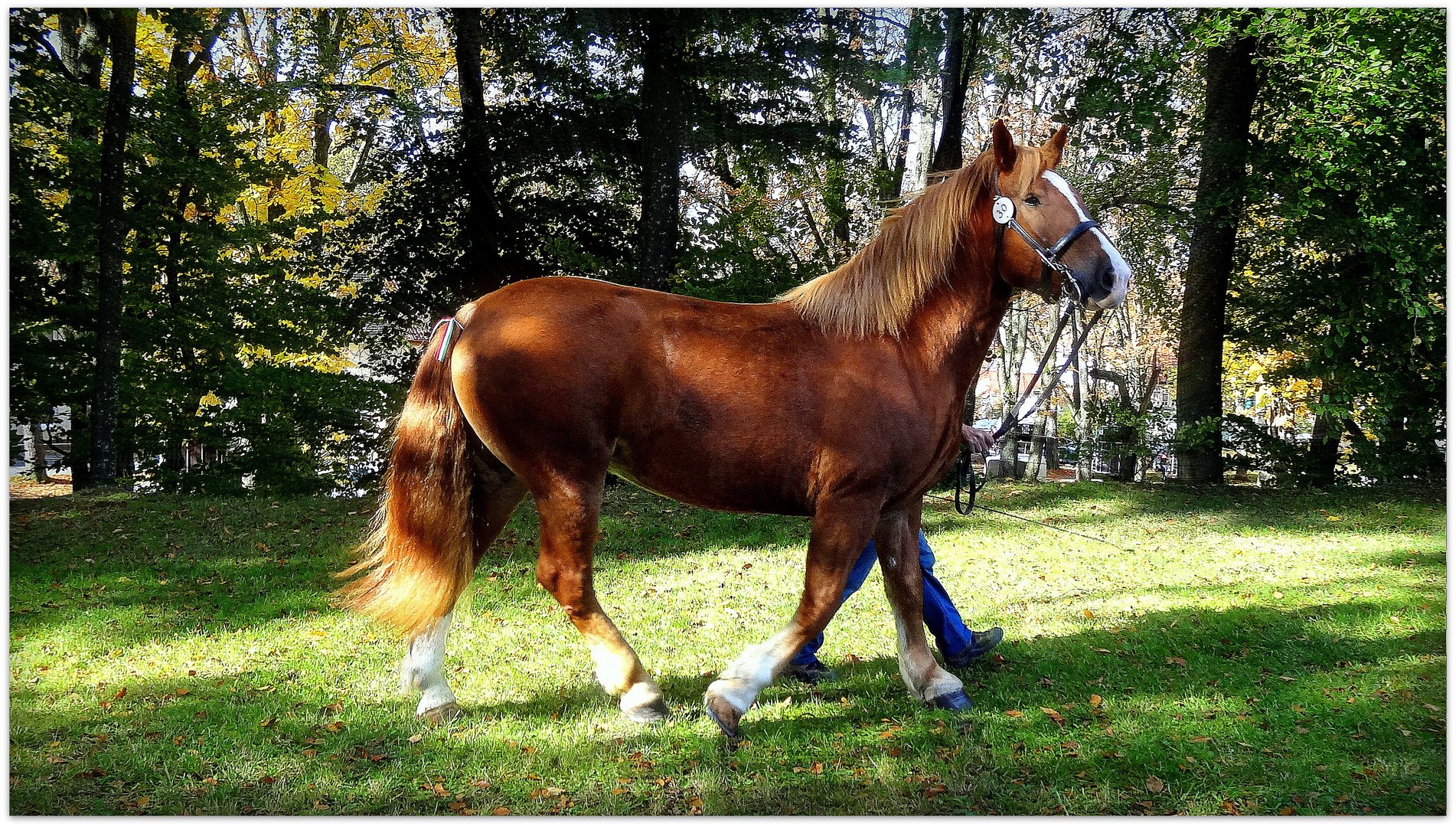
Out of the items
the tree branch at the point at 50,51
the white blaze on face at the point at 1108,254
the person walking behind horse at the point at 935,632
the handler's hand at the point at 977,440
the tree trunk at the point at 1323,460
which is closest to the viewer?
the white blaze on face at the point at 1108,254

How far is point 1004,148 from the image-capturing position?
12.4 ft

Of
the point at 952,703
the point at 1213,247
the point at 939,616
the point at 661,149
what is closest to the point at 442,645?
the point at 952,703

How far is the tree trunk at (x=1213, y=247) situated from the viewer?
1185 cm

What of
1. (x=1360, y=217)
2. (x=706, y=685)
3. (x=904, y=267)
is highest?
(x=1360, y=217)

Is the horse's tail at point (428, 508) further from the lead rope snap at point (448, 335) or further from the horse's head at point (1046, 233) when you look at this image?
the horse's head at point (1046, 233)

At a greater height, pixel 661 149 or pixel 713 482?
pixel 661 149

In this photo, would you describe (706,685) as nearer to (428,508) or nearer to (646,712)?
(646,712)

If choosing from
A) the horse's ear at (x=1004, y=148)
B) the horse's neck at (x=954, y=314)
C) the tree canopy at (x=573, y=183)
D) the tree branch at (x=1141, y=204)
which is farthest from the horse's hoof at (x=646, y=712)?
the tree branch at (x=1141, y=204)

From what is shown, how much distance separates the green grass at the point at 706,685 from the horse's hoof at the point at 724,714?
0.10m

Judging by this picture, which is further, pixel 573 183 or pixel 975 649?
pixel 573 183

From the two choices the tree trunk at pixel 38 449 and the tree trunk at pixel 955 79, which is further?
the tree trunk at pixel 955 79

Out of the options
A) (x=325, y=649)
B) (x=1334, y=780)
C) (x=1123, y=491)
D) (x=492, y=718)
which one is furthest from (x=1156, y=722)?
(x=1123, y=491)

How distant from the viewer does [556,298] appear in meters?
3.86

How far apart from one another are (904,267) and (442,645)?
8.97 feet
